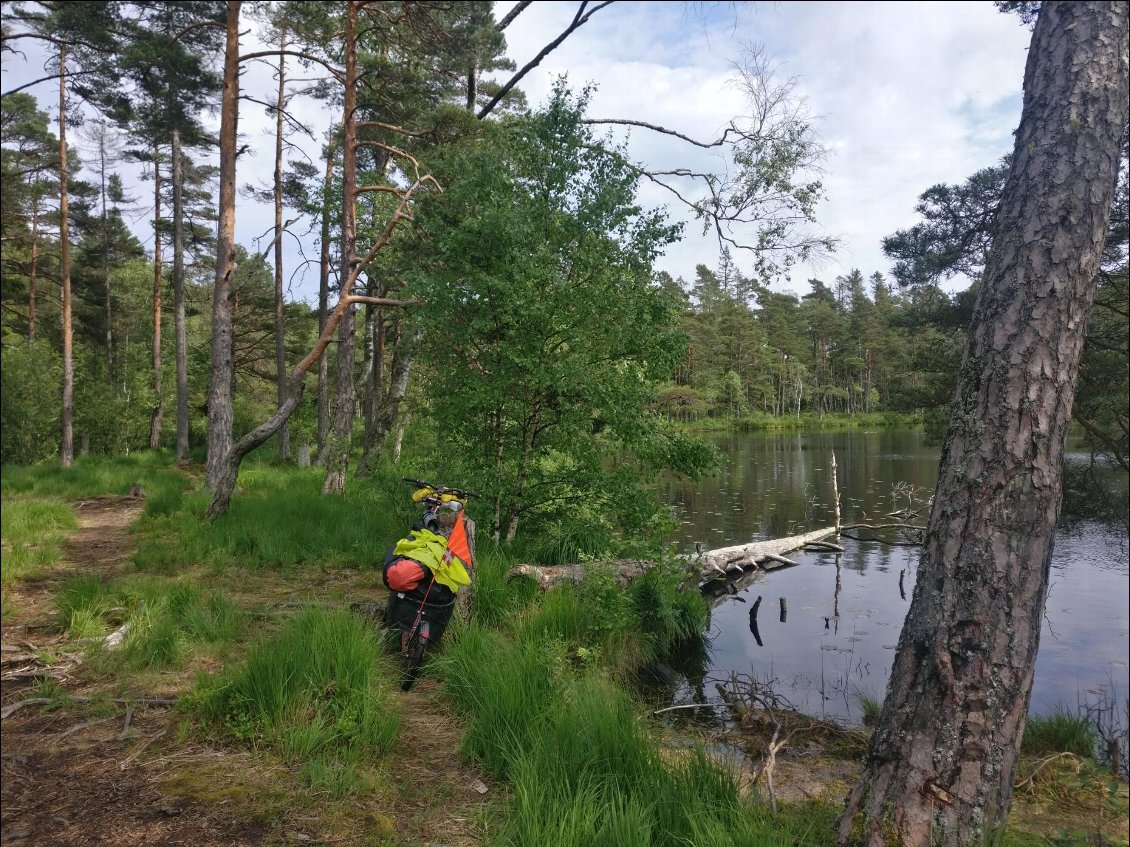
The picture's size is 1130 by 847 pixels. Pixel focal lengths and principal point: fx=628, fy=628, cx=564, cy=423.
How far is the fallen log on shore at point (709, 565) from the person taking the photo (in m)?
6.07

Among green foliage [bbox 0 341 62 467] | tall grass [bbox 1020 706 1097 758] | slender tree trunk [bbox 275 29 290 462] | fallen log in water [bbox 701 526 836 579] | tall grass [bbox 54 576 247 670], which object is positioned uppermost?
slender tree trunk [bbox 275 29 290 462]

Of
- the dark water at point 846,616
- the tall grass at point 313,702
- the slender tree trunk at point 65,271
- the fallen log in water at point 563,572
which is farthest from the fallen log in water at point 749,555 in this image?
the slender tree trunk at point 65,271

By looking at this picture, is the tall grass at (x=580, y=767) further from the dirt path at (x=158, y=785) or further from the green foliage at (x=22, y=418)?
the green foliage at (x=22, y=418)

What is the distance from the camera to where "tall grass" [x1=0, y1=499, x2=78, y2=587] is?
176 cm

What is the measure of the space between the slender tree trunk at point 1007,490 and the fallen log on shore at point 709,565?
334 cm

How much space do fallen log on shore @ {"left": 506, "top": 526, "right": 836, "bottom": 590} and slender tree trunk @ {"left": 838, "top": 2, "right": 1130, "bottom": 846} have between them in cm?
334

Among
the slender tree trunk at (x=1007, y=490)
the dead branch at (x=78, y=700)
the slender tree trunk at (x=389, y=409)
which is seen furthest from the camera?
the slender tree trunk at (x=389, y=409)

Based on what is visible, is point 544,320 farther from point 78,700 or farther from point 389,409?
point 389,409

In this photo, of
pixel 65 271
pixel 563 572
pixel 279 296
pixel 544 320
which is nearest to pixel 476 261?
pixel 544 320

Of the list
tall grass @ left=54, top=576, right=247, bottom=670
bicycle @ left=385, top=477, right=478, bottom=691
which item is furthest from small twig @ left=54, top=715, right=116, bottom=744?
bicycle @ left=385, top=477, right=478, bottom=691

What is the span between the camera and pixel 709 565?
811 cm

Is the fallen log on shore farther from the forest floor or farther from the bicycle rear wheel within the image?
the forest floor

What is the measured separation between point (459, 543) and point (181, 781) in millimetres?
1984

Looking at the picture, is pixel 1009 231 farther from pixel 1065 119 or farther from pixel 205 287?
pixel 205 287
